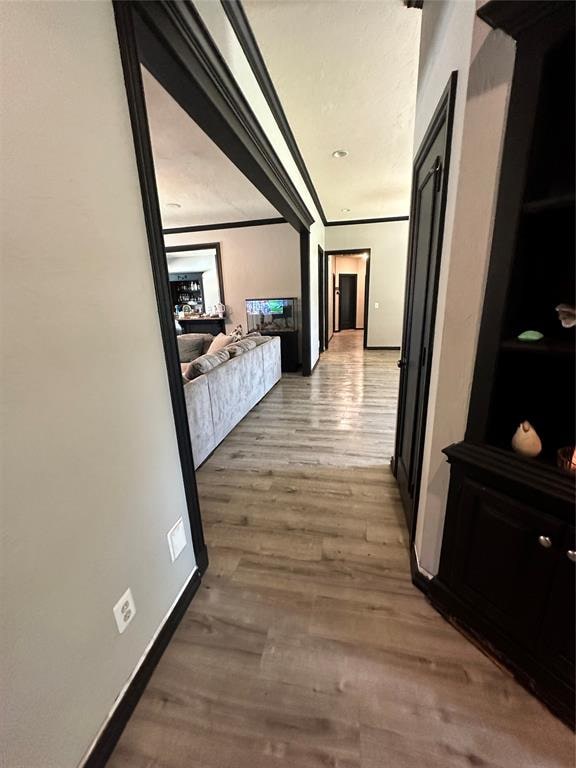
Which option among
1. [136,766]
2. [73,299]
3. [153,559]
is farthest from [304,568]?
[73,299]

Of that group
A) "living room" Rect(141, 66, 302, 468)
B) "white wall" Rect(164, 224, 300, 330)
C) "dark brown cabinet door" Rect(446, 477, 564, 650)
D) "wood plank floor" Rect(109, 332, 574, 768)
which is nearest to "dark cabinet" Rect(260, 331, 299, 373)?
"living room" Rect(141, 66, 302, 468)

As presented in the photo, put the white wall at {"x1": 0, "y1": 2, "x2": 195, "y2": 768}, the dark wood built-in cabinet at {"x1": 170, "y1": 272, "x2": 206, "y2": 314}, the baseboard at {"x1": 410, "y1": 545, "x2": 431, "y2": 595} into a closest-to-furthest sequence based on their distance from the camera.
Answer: the white wall at {"x1": 0, "y1": 2, "x2": 195, "y2": 768}
the baseboard at {"x1": 410, "y1": 545, "x2": 431, "y2": 595}
the dark wood built-in cabinet at {"x1": 170, "y1": 272, "x2": 206, "y2": 314}

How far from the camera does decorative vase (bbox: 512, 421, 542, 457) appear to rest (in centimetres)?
107

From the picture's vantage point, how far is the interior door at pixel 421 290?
127cm

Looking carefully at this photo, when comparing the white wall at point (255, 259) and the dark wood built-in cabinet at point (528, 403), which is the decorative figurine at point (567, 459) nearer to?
the dark wood built-in cabinet at point (528, 403)

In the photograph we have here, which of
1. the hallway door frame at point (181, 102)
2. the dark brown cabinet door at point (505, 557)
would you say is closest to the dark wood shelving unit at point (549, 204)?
the dark brown cabinet door at point (505, 557)

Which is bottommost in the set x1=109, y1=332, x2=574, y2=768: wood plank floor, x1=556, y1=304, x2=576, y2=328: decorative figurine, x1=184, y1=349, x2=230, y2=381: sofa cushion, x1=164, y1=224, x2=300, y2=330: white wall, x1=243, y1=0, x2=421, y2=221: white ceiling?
x1=109, y1=332, x2=574, y2=768: wood plank floor

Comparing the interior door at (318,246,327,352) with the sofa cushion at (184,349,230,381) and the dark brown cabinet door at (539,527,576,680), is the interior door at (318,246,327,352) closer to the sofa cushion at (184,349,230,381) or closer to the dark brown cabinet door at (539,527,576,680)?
the sofa cushion at (184,349,230,381)

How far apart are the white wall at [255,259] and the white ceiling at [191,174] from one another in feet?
0.86

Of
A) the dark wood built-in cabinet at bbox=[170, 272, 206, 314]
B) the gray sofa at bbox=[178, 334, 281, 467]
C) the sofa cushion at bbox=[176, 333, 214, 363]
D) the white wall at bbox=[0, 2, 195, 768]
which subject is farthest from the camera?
the dark wood built-in cabinet at bbox=[170, 272, 206, 314]

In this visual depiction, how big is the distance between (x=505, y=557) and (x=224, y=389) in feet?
7.94

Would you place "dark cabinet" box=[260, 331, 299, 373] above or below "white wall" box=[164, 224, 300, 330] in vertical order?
below

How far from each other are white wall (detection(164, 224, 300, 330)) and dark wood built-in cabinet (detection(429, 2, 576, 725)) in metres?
4.84

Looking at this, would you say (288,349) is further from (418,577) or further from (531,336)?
(531,336)
